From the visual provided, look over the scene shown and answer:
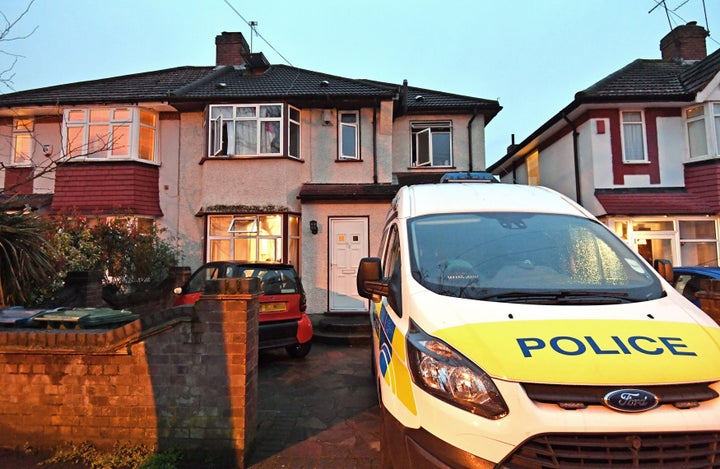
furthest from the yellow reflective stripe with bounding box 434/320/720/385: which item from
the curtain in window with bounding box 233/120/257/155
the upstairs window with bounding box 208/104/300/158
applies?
the curtain in window with bounding box 233/120/257/155

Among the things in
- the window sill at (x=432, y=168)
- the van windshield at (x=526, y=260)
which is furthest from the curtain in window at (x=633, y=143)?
the van windshield at (x=526, y=260)

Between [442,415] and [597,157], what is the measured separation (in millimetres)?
11253

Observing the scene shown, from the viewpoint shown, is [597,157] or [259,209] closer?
[259,209]

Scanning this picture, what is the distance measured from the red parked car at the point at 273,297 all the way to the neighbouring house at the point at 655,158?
8.80 metres

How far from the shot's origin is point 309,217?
381 inches

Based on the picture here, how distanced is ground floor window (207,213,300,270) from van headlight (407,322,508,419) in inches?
314

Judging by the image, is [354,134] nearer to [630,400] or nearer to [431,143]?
[431,143]

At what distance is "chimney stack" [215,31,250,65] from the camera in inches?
538

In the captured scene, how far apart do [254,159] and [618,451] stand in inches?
383

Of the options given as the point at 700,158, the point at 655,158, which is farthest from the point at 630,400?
the point at 700,158

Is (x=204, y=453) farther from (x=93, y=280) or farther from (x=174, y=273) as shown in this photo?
(x=174, y=273)

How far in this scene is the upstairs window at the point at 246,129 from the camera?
1002 cm

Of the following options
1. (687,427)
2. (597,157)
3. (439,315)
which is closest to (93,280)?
(439,315)

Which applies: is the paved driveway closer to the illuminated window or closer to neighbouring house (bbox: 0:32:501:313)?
neighbouring house (bbox: 0:32:501:313)
